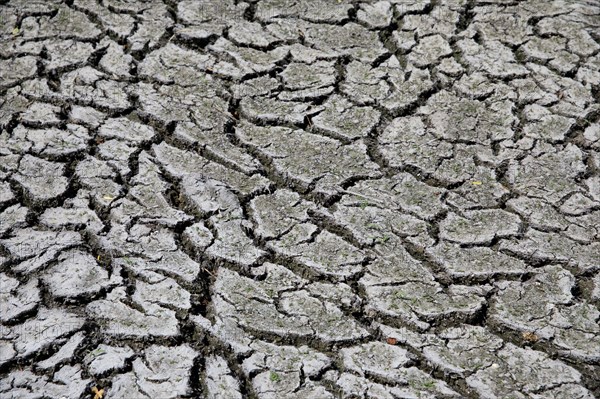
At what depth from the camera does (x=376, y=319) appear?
233 cm

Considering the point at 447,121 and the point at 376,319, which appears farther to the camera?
the point at 447,121

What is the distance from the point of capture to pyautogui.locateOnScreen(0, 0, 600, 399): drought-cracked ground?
223 centimetres

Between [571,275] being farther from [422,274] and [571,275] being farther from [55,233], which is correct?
[55,233]

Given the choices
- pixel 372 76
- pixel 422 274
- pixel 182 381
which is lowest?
pixel 182 381

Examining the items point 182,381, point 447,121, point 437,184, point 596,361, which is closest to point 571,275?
point 596,361

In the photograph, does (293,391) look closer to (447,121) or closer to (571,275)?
(571,275)

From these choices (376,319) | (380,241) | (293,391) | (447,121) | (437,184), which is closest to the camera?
(293,391)

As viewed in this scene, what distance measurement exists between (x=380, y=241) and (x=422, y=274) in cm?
18

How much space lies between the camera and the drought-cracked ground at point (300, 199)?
2232 mm

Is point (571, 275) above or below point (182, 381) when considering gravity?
above

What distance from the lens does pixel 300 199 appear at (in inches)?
107

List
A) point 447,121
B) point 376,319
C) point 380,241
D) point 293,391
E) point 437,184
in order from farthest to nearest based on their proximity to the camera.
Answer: point 447,121 < point 437,184 < point 380,241 < point 376,319 < point 293,391

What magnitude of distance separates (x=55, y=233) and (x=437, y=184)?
1185mm

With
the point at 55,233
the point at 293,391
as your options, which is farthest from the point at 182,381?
the point at 55,233
